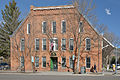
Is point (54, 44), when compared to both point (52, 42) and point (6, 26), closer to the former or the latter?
point (52, 42)

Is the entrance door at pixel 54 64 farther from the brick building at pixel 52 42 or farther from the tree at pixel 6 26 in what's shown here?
the tree at pixel 6 26

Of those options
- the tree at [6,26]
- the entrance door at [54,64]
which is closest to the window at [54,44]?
the entrance door at [54,64]

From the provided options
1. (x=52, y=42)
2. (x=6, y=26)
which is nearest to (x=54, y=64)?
(x=52, y=42)

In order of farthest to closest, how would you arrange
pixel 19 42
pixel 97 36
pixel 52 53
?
pixel 19 42, pixel 52 53, pixel 97 36

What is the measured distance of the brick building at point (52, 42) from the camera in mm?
31031

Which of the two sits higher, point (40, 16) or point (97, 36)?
point (40, 16)

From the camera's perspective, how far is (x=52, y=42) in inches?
1281

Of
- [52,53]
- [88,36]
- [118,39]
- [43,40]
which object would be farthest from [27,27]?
[118,39]

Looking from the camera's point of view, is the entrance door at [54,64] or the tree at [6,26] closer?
the entrance door at [54,64]

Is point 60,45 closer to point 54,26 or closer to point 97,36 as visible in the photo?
point 54,26

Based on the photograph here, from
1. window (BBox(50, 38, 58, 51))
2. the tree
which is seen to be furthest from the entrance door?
the tree

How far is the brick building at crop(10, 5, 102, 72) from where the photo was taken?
3103 cm

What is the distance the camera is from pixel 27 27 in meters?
34.2

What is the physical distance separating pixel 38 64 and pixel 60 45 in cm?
559
